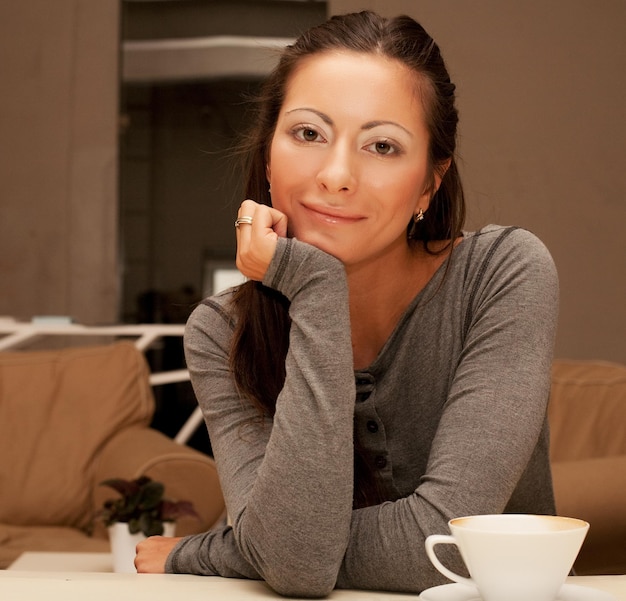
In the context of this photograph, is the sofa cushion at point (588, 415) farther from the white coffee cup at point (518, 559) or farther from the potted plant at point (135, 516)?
the white coffee cup at point (518, 559)

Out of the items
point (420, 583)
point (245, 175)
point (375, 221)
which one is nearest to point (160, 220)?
point (245, 175)

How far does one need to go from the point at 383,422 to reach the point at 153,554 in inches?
13.3

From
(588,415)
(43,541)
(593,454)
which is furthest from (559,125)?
(43,541)

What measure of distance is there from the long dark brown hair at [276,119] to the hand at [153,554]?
7.4 inches

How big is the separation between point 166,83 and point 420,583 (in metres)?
3.70

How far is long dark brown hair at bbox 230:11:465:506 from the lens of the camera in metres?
1.16

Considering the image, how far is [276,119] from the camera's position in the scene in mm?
1260

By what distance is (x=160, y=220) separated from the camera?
423cm

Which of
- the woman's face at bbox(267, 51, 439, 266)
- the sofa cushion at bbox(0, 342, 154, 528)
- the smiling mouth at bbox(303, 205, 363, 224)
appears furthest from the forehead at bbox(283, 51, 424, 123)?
the sofa cushion at bbox(0, 342, 154, 528)

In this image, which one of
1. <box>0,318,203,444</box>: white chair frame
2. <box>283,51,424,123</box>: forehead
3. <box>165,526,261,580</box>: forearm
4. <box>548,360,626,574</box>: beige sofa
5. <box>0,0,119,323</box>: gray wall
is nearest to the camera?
<box>165,526,261,580</box>: forearm

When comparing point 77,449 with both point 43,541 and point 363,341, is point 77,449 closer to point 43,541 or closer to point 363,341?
point 43,541

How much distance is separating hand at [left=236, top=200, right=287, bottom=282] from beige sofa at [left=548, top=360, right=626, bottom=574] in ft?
4.27

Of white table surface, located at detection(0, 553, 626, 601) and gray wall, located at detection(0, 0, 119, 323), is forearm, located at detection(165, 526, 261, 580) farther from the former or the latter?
gray wall, located at detection(0, 0, 119, 323)

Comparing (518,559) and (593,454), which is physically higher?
(518,559)
